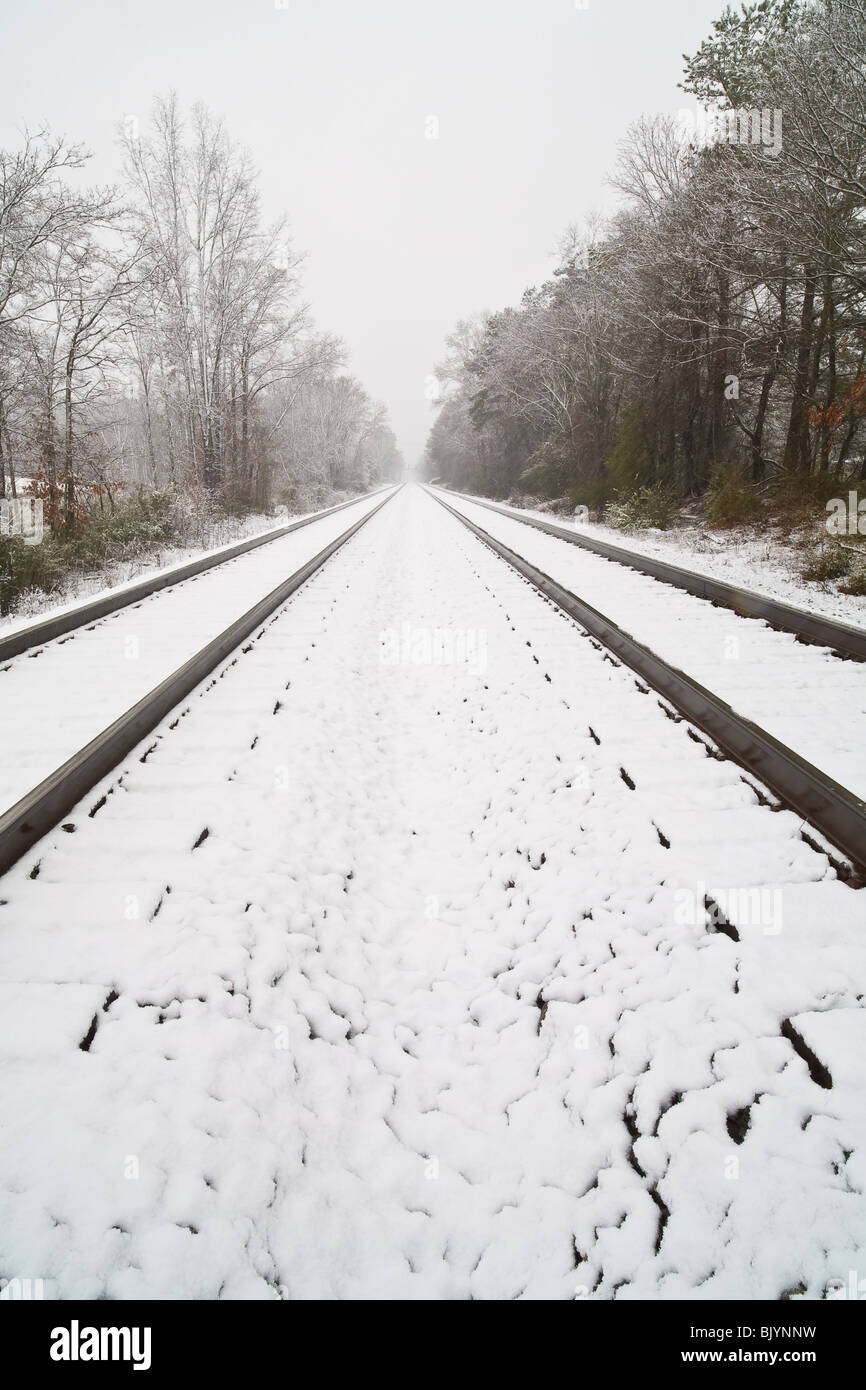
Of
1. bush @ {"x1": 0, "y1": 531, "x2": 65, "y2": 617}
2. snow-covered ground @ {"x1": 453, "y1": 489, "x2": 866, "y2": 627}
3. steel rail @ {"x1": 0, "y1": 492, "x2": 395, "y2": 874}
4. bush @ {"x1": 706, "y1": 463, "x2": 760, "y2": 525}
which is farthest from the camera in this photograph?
bush @ {"x1": 706, "y1": 463, "x2": 760, "y2": 525}

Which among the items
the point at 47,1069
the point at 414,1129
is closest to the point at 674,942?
the point at 414,1129

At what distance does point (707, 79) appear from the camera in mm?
16766

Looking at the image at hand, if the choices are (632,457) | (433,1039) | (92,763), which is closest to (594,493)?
(632,457)

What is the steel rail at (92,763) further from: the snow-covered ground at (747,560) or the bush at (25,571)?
the snow-covered ground at (747,560)

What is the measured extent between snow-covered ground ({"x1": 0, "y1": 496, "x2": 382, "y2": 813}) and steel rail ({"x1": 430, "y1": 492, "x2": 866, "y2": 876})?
3895 millimetres

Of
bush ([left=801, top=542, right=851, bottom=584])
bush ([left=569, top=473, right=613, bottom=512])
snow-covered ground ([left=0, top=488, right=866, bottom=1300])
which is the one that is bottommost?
snow-covered ground ([left=0, top=488, right=866, bottom=1300])

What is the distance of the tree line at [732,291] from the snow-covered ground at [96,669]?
37.7ft

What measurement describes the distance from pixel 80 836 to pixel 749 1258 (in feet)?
9.32

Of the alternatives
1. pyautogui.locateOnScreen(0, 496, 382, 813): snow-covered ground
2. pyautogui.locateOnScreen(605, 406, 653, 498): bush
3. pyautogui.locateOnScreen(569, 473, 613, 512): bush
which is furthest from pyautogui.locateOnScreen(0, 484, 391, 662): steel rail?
pyautogui.locateOnScreen(569, 473, 613, 512): bush

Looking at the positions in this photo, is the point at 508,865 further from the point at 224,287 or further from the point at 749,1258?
the point at 224,287

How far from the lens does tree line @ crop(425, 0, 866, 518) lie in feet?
34.1

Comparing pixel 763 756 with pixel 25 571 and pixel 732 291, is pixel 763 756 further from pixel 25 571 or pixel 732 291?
pixel 732 291

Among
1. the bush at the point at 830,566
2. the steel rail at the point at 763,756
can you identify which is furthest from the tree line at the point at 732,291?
the steel rail at the point at 763,756

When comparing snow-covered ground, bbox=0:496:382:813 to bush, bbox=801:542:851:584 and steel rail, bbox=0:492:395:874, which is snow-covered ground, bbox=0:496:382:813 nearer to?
steel rail, bbox=0:492:395:874
